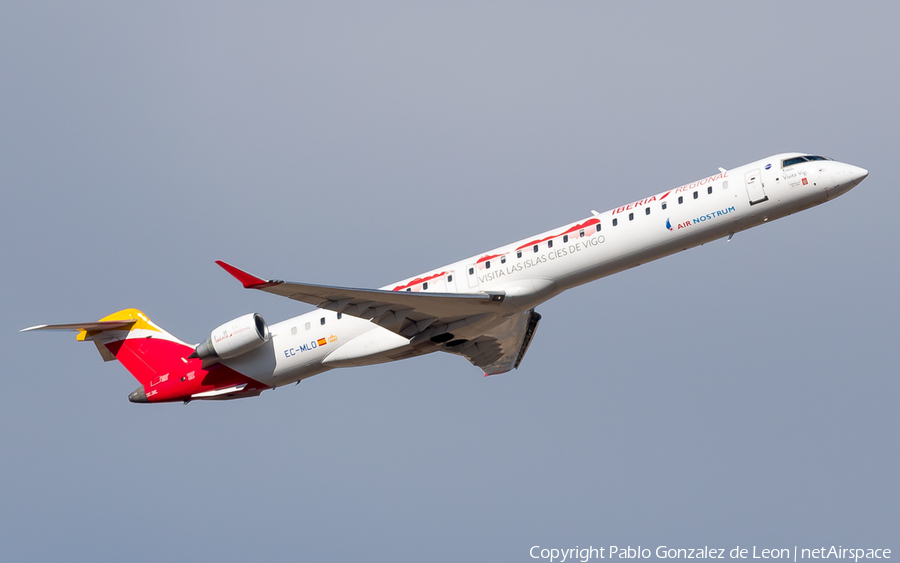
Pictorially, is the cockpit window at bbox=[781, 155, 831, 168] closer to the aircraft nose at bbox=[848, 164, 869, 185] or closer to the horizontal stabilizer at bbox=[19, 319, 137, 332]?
the aircraft nose at bbox=[848, 164, 869, 185]

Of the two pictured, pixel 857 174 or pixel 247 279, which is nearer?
pixel 247 279

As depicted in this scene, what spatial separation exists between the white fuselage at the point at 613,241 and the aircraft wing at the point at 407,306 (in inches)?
19.5

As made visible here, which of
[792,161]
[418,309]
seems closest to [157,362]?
[418,309]

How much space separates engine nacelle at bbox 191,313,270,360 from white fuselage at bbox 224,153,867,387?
1.91 meters

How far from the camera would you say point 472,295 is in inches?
951

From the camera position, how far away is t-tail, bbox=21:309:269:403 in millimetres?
28156

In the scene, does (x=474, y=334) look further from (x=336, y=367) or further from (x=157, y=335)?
(x=157, y=335)

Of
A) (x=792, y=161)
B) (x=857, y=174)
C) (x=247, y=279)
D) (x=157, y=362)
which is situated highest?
(x=792, y=161)

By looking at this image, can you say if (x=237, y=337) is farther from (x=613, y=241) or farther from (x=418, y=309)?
(x=613, y=241)

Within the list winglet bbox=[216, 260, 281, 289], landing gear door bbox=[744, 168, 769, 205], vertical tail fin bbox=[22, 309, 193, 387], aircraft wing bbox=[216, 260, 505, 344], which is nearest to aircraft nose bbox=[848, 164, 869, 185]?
landing gear door bbox=[744, 168, 769, 205]

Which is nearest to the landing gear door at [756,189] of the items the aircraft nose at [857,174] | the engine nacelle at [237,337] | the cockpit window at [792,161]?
the cockpit window at [792,161]

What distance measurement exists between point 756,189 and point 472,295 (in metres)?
7.89

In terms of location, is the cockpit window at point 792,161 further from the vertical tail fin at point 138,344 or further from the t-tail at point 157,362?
the vertical tail fin at point 138,344

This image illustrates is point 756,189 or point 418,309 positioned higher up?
point 756,189
